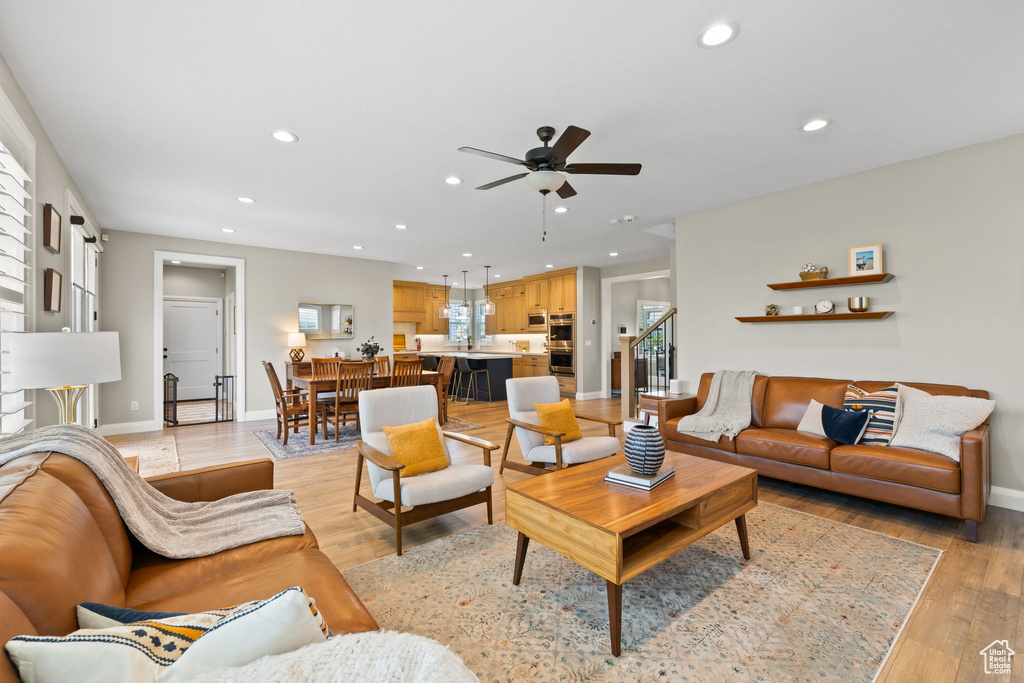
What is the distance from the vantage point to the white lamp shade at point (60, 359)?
2.00 meters

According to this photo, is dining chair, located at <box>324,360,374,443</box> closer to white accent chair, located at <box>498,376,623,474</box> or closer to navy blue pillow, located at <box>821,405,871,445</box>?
white accent chair, located at <box>498,376,623,474</box>

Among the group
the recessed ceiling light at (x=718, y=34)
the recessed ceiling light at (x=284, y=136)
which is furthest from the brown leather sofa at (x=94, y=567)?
the recessed ceiling light at (x=718, y=34)

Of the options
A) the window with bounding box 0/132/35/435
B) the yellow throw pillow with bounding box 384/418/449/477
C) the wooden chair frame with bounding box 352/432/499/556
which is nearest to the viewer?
the window with bounding box 0/132/35/435

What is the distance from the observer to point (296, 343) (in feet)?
22.7

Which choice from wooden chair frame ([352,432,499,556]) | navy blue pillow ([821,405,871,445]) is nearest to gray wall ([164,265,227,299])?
wooden chair frame ([352,432,499,556])

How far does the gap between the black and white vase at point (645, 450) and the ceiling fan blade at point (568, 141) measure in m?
1.57

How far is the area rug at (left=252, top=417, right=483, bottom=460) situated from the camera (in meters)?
4.80

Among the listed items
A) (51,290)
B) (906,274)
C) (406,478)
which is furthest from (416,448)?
(906,274)

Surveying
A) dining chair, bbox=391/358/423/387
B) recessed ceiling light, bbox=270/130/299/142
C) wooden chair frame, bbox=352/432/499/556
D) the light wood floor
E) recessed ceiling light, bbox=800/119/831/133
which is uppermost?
recessed ceiling light, bbox=800/119/831/133

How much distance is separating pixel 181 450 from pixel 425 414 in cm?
352

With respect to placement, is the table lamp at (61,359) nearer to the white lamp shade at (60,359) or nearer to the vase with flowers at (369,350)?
the white lamp shade at (60,359)

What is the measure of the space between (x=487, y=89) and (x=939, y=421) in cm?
358

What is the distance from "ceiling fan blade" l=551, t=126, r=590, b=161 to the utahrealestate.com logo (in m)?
2.76

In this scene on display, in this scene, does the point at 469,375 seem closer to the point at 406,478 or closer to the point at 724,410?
the point at 724,410
